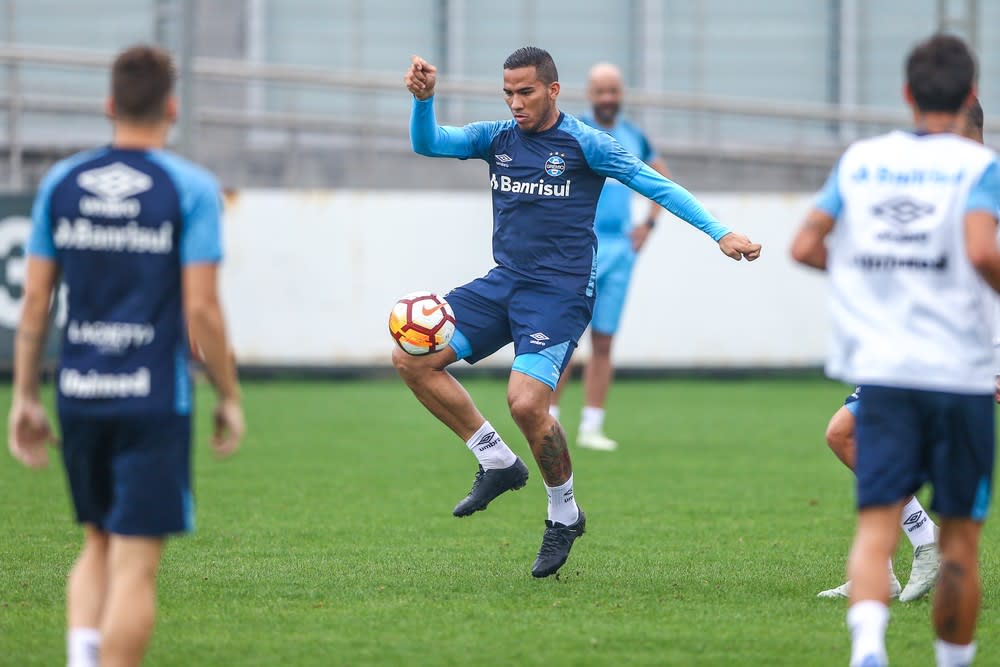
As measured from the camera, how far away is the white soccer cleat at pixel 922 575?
20.1 feet

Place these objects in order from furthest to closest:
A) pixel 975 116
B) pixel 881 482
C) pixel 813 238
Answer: pixel 975 116 → pixel 813 238 → pixel 881 482

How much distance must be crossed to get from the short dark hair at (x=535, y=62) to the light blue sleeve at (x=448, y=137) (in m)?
0.31

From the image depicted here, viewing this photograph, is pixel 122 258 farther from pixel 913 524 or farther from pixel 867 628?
pixel 913 524

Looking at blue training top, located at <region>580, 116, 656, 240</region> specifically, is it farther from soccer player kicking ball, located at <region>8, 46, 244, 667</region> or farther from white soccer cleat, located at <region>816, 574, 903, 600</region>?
soccer player kicking ball, located at <region>8, 46, 244, 667</region>

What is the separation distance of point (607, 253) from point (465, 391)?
4926 mm

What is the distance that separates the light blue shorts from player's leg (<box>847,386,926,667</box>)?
7.13 metres

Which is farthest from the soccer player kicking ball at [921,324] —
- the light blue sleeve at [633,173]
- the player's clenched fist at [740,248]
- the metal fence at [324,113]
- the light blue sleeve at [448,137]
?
the metal fence at [324,113]

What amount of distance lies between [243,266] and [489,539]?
1063 centimetres

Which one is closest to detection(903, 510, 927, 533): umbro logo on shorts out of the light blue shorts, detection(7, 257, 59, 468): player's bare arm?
detection(7, 257, 59, 468): player's bare arm

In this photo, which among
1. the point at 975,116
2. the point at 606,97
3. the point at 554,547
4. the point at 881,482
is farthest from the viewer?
the point at 606,97

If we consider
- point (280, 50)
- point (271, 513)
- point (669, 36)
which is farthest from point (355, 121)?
point (271, 513)

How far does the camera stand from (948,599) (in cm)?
443

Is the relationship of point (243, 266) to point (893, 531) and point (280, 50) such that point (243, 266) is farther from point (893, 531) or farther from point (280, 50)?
point (893, 531)

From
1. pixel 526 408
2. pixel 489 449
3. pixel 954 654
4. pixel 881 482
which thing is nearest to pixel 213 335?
pixel 881 482
